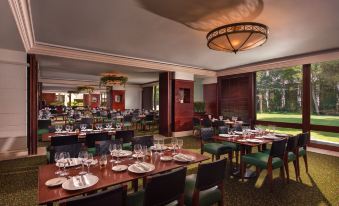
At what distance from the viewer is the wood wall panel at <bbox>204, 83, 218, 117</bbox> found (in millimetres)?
8884

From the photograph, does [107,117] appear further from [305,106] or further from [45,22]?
[305,106]

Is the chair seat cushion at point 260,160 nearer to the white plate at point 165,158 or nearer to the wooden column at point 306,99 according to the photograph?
the white plate at point 165,158

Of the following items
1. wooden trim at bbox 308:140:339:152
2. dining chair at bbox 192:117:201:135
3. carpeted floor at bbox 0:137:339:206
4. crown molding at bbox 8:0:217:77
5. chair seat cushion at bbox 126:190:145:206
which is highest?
crown molding at bbox 8:0:217:77

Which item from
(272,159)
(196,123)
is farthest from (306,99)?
(272,159)

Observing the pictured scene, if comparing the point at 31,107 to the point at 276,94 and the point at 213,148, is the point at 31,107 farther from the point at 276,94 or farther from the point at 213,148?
the point at 276,94

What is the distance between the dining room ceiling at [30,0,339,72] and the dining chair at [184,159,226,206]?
2239mm

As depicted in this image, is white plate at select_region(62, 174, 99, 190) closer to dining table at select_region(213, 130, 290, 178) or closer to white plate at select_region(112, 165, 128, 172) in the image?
white plate at select_region(112, 165, 128, 172)

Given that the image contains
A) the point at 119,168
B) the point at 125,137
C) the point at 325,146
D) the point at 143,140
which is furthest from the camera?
the point at 325,146

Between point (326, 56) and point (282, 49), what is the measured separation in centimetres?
→ 130

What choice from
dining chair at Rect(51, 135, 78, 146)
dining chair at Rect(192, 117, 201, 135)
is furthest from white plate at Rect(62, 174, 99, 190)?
dining chair at Rect(192, 117, 201, 135)

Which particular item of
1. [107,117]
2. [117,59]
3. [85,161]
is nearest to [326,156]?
[85,161]

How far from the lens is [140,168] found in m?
2.00

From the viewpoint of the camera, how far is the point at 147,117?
345 inches

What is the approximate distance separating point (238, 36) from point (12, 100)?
5396 mm
